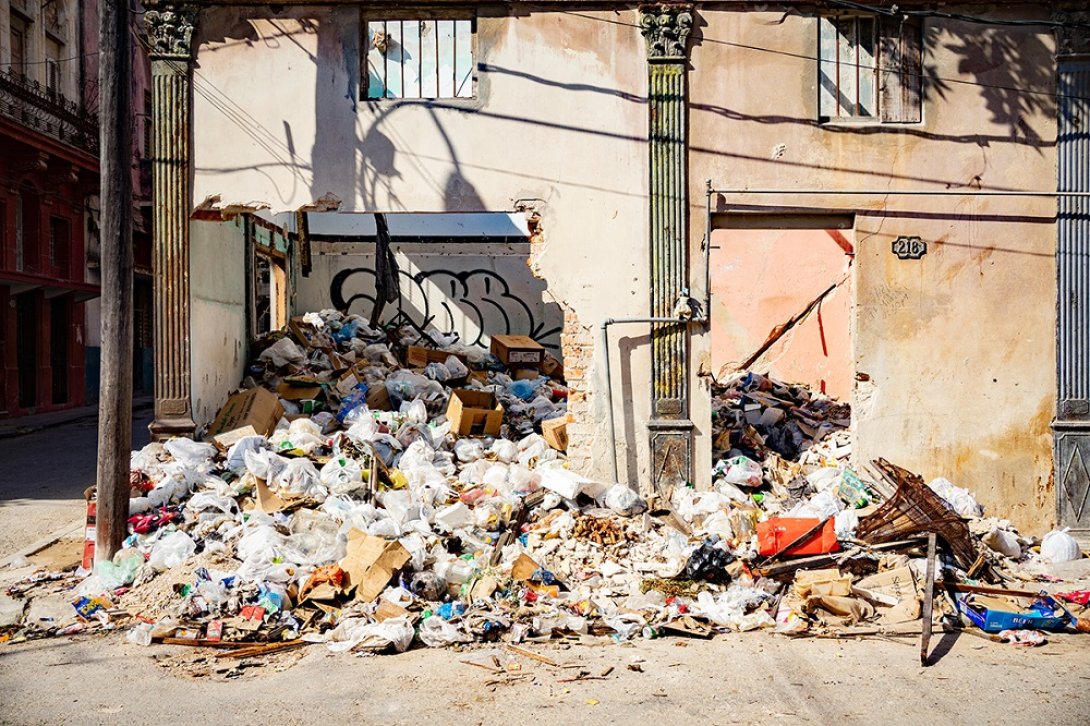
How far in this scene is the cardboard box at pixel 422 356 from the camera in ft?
35.9

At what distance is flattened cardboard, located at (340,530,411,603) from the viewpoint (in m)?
5.71

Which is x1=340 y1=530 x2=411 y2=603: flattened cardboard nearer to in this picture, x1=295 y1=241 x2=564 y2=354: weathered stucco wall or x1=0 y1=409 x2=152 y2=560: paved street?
x1=0 y1=409 x2=152 y2=560: paved street

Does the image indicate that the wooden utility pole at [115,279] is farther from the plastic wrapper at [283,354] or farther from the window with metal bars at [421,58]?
the plastic wrapper at [283,354]

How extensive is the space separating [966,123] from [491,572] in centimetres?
579

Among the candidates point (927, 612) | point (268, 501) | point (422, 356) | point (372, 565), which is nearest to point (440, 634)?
point (372, 565)

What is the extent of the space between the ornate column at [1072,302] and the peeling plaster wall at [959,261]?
0.29 feet

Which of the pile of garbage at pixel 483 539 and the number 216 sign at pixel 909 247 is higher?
the number 216 sign at pixel 909 247

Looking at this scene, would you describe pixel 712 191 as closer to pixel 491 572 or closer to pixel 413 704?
pixel 491 572

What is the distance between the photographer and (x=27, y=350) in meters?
18.8

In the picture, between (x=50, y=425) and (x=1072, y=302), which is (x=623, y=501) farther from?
(x=50, y=425)

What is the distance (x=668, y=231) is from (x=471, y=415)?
260 centimetres

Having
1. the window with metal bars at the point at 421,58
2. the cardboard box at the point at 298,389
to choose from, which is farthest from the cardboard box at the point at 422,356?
the window with metal bars at the point at 421,58

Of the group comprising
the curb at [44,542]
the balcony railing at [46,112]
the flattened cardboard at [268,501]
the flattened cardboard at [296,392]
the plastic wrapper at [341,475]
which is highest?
the balcony railing at [46,112]

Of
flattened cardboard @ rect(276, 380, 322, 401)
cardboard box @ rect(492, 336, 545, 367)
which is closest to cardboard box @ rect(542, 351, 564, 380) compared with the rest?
cardboard box @ rect(492, 336, 545, 367)
